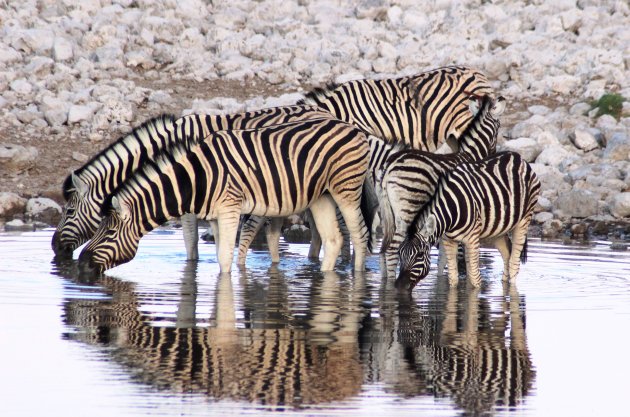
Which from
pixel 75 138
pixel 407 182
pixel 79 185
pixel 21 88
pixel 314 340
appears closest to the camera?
pixel 314 340

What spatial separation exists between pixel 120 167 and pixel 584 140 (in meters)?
8.53

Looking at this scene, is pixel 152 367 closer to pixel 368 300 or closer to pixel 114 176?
pixel 368 300

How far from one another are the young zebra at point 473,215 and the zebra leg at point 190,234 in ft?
9.58

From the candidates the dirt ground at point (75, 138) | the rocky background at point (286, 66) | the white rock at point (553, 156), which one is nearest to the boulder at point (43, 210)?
the rocky background at point (286, 66)

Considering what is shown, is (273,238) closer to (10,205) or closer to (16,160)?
(10,205)

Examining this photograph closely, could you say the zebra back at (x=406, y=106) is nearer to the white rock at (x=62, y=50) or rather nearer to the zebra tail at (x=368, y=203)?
the zebra tail at (x=368, y=203)

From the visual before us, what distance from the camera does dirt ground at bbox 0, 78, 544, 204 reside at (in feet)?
62.0

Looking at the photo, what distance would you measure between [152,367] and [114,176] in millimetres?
5904

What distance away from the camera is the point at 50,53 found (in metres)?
22.8

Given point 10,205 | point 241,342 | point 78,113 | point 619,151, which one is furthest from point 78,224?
point 619,151

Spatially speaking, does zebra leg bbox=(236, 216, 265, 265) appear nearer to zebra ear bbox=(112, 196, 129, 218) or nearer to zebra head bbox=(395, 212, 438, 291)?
zebra ear bbox=(112, 196, 129, 218)

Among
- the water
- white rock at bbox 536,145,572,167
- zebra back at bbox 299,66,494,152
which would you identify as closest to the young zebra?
the water

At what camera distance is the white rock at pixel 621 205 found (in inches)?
683

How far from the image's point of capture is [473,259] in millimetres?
12133
